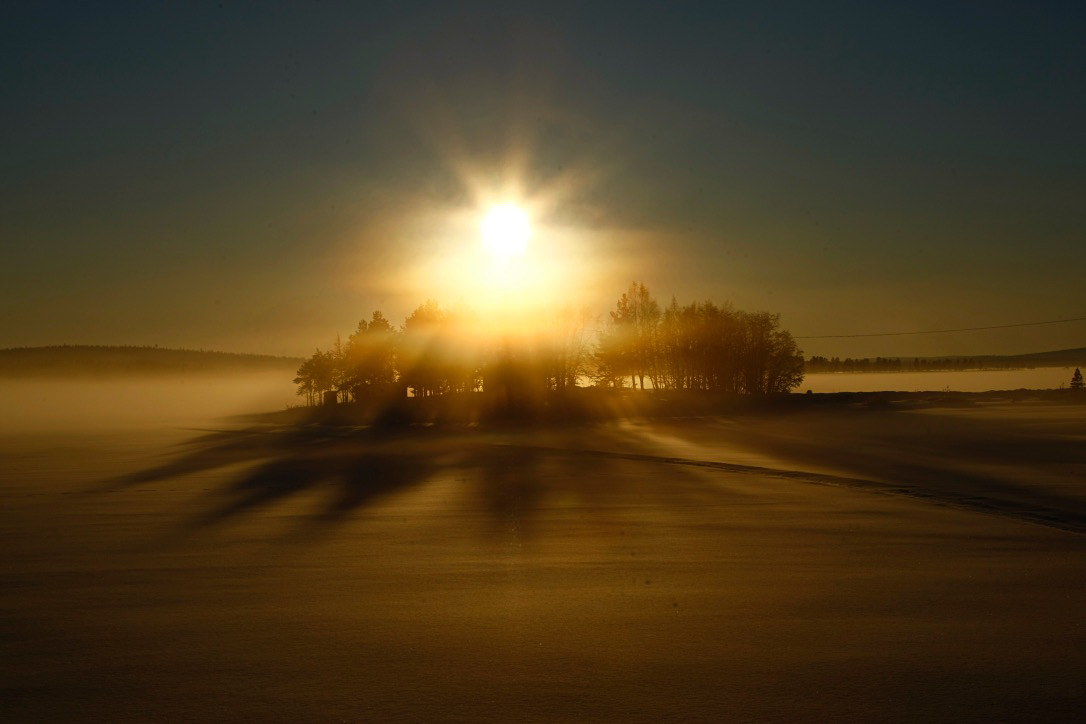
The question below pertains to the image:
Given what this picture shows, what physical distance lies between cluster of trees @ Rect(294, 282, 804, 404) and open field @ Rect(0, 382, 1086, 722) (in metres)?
54.6

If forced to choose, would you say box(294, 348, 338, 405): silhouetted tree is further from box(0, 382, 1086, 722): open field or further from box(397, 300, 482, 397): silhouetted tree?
box(0, 382, 1086, 722): open field

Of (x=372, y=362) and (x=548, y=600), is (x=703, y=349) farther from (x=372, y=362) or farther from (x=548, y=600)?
(x=548, y=600)

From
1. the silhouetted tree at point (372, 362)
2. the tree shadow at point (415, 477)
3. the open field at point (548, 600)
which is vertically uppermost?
the silhouetted tree at point (372, 362)

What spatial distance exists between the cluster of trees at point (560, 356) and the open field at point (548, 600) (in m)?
54.6

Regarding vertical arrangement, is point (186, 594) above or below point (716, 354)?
below

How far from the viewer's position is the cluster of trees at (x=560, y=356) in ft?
257

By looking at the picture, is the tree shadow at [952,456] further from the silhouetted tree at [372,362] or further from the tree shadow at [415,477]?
the silhouetted tree at [372,362]

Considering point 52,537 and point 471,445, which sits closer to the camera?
point 52,537

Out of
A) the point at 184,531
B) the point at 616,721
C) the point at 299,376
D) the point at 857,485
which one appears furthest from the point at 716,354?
the point at 616,721

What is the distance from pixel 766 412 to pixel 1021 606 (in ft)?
211

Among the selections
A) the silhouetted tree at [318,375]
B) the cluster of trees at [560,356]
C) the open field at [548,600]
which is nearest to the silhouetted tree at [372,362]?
the cluster of trees at [560,356]

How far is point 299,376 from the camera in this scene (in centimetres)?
12450

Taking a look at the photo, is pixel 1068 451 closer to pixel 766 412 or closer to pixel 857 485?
pixel 857 485

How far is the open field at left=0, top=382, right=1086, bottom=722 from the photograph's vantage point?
7.04 meters
